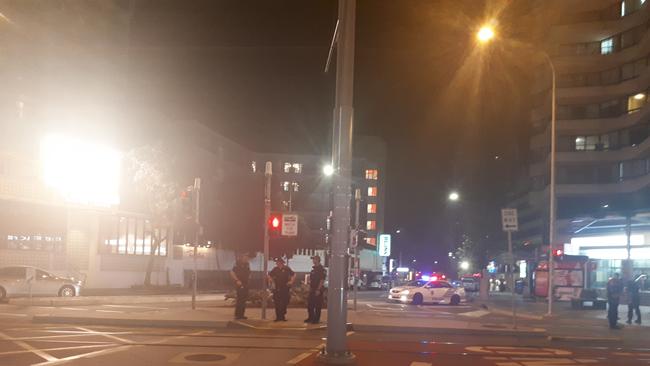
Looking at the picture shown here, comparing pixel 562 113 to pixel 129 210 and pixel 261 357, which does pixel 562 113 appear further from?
pixel 261 357

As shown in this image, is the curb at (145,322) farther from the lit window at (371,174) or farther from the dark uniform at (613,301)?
the lit window at (371,174)

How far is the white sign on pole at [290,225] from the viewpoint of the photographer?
57.1ft

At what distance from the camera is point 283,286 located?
56.9ft

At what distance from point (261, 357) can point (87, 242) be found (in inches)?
1040

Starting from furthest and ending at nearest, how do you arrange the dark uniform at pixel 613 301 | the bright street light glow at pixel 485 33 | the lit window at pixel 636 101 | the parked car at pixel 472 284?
1. the lit window at pixel 636 101
2. the parked car at pixel 472 284
3. the dark uniform at pixel 613 301
4. the bright street light glow at pixel 485 33

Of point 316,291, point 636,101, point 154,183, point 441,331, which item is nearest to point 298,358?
point 316,291

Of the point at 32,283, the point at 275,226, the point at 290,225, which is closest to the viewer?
the point at 290,225

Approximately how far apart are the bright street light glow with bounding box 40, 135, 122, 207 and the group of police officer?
61.1ft

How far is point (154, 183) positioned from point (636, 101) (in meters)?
39.9

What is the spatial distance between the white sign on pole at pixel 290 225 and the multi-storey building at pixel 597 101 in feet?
126

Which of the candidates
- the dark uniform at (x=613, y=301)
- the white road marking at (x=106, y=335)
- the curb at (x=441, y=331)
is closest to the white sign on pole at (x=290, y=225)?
the curb at (x=441, y=331)

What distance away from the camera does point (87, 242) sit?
3519 centimetres

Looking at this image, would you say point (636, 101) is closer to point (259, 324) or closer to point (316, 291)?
point (316, 291)

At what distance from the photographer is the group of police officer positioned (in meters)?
16.9
